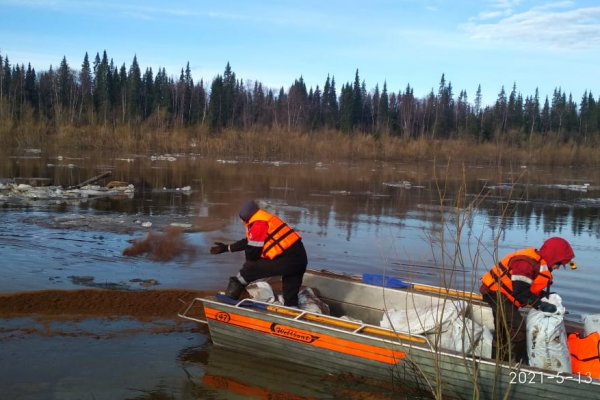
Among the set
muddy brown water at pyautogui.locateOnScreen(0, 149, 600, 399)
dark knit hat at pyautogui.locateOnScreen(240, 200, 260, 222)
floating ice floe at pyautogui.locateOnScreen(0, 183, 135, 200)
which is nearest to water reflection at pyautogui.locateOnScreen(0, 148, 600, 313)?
muddy brown water at pyautogui.locateOnScreen(0, 149, 600, 399)

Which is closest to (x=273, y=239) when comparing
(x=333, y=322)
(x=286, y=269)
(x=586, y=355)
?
(x=286, y=269)

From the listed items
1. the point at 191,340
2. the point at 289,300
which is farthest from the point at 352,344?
the point at 191,340

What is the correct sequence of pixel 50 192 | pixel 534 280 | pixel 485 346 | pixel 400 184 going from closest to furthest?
1. pixel 485 346
2. pixel 534 280
3. pixel 50 192
4. pixel 400 184

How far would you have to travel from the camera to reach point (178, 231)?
1290 cm

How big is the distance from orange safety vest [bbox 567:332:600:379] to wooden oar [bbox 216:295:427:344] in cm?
145

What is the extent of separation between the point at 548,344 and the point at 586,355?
418 millimetres

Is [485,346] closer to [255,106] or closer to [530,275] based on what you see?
[530,275]

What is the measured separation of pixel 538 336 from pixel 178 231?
880 cm

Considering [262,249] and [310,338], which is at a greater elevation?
[262,249]

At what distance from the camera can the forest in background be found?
5244cm

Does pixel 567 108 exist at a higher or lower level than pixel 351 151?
higher

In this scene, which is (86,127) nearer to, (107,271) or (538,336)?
(107,271)

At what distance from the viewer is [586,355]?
5.62 m

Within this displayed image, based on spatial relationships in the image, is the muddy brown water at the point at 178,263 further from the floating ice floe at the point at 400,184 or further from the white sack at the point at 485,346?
the floating ice floe at the point at 400,184
